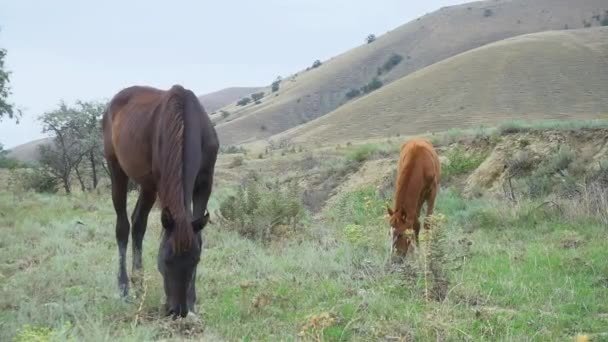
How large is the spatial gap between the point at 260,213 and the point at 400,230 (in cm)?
344

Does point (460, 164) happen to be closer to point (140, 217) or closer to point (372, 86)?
point (140, 217)

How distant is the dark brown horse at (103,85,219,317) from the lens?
14.9ft

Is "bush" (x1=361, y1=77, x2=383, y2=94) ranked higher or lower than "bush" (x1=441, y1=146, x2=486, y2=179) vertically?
lower

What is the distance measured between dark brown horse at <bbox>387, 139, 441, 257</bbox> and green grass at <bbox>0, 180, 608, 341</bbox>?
0.42 metres

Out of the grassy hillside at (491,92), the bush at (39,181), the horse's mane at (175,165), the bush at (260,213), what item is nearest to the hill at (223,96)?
the grassy hillside at (491,92)

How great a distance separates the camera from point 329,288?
234 inches

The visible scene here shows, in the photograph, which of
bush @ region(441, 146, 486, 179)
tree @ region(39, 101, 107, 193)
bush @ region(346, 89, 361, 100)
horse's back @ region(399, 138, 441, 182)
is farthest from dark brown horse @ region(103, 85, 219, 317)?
bush @ region(346, 89, 361, 100)

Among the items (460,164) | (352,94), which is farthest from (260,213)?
(352,94)

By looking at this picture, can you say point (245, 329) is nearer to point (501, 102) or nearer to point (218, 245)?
point (218, 245)

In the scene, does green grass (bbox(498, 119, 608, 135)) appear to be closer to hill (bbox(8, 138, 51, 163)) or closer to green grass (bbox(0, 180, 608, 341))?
green grass (bbox(0, 180, 608, 341))

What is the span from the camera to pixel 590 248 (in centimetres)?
764

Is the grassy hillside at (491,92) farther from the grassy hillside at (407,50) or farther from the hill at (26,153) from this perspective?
the hill at (26,153)

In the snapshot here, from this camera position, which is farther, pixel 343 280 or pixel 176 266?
pixel 343 280

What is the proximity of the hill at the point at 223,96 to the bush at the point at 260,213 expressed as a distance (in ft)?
464
